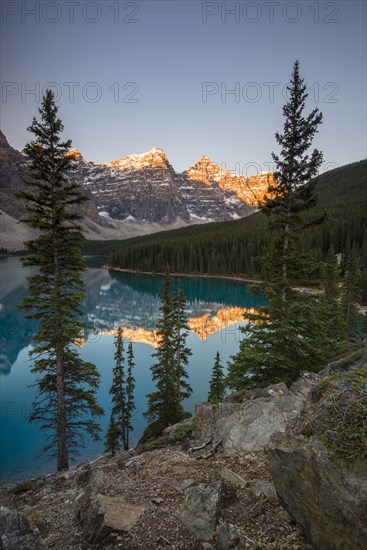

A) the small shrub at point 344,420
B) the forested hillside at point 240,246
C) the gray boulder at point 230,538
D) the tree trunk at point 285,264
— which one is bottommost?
the gray boulder at point 230,538

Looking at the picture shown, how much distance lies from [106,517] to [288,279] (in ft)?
39.9

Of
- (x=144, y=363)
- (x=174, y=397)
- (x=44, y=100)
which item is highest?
(x=44, y=100)

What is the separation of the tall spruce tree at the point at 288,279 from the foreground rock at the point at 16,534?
431 inches

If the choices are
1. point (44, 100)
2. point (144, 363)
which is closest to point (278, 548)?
point (44, 100)

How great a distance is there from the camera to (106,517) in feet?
19.4

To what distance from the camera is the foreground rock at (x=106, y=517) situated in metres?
5.70

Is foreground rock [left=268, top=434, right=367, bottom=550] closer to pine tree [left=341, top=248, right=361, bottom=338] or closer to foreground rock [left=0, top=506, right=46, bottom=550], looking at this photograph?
foreground rock [left=0, top=506, right=46, bottom=550]

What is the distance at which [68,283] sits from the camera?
16.0 metres

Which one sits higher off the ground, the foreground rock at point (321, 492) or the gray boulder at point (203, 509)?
the foreground rock at point (321, 492)

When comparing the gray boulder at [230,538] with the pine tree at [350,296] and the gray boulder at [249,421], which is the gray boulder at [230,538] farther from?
the pine tree at [350,296]

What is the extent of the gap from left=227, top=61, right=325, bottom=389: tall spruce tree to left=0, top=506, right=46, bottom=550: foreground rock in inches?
431

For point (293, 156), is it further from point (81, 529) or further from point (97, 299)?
point (97, 299)

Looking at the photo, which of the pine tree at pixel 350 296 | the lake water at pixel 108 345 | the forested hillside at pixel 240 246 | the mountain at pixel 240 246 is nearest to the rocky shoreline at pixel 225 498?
the lake water at pixel 108 345

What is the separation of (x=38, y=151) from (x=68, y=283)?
6.39 m
